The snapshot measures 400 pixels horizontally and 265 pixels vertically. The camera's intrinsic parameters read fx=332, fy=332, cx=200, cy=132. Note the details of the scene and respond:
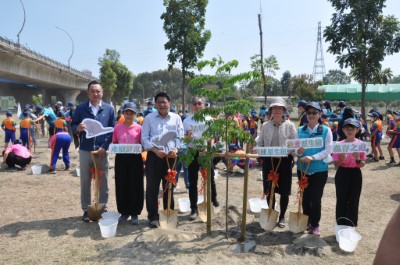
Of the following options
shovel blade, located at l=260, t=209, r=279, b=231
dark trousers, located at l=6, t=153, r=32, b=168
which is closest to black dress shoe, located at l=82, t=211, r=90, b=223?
shovel blade, located at l=260, t=209, r=279, b=231

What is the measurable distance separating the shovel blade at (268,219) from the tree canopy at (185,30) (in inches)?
485

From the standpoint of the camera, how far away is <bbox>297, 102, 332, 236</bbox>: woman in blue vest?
436cm

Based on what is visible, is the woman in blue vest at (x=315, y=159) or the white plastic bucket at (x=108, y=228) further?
the white plastic bucket at (x=108, y=228)

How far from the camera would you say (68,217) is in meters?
5.59

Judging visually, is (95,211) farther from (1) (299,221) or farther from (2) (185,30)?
(2) (185,30)

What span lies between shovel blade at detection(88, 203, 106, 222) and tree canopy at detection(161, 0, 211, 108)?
11.9m

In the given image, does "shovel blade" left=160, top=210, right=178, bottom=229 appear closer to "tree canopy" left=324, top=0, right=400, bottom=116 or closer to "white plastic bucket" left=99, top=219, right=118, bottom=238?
"white plastic bucket" left=99, top=219, right=118, bottom=238

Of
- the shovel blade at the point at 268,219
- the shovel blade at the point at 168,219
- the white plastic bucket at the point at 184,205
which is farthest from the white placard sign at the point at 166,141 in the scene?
the shovel blade at the point at 268,219

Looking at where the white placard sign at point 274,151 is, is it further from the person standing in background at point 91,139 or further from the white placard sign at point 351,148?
the person standing in background at point 91,139

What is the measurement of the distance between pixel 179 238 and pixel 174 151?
121 centimetres

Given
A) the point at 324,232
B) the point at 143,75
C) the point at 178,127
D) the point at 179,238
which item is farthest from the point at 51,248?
the point at 143,75

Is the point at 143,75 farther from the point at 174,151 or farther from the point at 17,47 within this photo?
the point at 174,151

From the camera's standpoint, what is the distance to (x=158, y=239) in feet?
14.7

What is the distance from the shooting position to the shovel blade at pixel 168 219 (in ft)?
15.9
